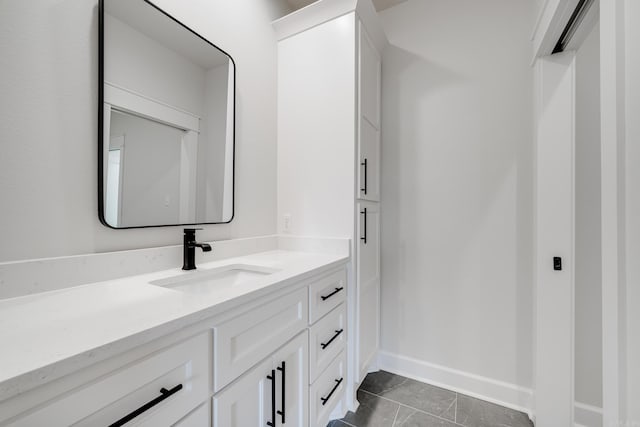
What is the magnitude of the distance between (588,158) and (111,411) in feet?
7.22

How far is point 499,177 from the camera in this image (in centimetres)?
173

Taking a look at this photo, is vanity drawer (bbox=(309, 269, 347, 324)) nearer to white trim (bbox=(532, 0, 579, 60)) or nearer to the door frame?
the door frame

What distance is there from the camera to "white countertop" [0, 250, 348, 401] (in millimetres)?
469

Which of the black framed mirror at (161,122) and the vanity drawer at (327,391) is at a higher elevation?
the black framed mirror at (161,122)

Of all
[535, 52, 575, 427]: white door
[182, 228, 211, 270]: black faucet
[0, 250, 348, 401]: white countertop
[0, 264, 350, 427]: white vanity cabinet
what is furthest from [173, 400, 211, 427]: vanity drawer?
[535, 52, 575, 427]: white door

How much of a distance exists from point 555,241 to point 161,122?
2.03m

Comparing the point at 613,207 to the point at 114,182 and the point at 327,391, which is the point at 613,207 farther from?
the point at 114,182

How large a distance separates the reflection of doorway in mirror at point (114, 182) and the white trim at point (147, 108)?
13 centimetres

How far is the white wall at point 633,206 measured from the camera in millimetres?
682

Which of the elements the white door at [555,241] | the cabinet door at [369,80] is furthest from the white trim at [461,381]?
the cabinet door at [369,80]

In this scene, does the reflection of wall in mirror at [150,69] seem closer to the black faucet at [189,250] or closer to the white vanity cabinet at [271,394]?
the black faucet at [189,250]

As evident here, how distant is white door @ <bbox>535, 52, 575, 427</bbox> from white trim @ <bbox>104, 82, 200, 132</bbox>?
1.82 meters

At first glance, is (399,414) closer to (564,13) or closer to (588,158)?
(588,158)

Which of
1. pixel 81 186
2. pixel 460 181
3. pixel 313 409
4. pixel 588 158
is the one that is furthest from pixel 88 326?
pixel 588 158
